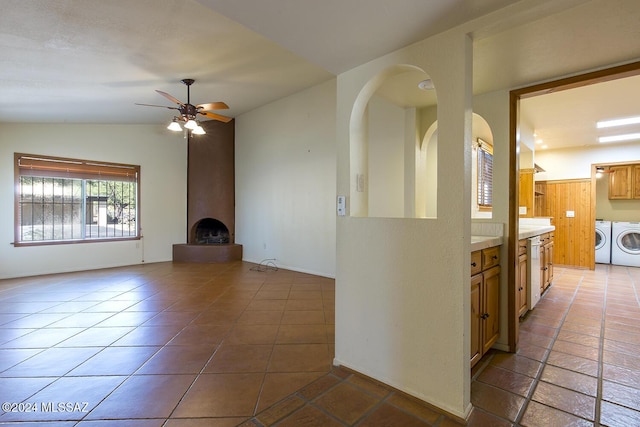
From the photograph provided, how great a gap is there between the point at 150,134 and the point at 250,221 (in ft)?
8.80

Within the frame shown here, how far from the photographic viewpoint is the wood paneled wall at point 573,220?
5.79 metres

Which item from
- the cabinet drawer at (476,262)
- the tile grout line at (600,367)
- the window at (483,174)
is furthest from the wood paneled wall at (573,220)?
the cabinet drawer at (476,262)

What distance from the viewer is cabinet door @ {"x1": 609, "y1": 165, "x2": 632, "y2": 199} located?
19.6 ft

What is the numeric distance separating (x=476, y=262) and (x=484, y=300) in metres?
0.33

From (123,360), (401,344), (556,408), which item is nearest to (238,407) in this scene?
(401,344)

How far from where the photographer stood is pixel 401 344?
174 cm

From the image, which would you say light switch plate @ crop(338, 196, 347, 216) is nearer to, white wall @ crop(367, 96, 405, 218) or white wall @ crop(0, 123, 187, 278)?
white wall @ crop(367, 96, 405, 218)

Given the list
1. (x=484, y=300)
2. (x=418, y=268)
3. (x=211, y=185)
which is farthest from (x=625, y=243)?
(x=211, y=185)

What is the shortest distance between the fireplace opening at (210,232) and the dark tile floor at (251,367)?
2870 millimetres

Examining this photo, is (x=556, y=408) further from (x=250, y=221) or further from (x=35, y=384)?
(x=250, y=221)

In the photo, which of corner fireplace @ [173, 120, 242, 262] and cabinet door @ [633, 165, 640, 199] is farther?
corner fireplace @ [173, 120, 242, 262]

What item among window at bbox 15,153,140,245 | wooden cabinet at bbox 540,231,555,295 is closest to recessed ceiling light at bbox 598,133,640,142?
wooden cabinet at bbox 540,231,555,295

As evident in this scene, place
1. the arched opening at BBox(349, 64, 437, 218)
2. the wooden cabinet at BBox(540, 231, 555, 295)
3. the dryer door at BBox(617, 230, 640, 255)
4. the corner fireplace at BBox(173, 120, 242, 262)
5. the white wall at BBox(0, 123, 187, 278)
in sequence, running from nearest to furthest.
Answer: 1. the arched opening at BBox(349, 64, 437, 218)
2. the wooden cabinet at BBox(540, 231, 555, 295)
3. the white wall at BBox(0, 123, 187, 278)
4. the dryer door at BBox(617, 230, 640, 255)
5. the corner fireplace at BBox(173, 120, 242, 262)

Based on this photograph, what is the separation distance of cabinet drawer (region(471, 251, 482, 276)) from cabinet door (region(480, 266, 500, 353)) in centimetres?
11
